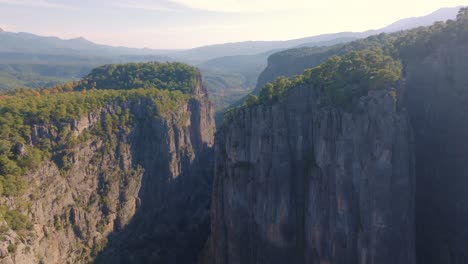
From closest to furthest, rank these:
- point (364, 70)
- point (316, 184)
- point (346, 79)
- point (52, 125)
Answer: point (316, 184) < point (364, 70) < point (346, 79) < point (52, 125)

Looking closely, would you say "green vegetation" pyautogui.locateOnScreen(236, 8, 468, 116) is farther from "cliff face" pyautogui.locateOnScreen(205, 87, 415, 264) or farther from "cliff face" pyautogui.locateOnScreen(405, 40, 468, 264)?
"cliff face" pyautogui.locateOnScreen(405, 40, 468, 264)

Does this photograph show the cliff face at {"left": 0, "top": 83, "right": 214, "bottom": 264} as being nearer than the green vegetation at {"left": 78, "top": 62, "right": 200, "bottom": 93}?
Yes

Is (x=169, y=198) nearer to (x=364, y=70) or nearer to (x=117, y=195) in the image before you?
(x=117, y=195)

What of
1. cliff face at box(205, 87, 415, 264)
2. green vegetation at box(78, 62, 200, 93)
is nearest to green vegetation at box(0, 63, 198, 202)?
green vegetation at box(78, 62, 200, 93)

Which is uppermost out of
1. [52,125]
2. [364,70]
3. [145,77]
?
[364,70]

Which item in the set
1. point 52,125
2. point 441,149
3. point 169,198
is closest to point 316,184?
point 441,149

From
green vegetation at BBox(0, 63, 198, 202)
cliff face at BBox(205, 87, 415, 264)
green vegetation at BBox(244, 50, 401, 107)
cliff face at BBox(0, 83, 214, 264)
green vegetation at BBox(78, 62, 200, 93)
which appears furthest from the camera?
green vegetation at BBox(78, 62, 200, 93)

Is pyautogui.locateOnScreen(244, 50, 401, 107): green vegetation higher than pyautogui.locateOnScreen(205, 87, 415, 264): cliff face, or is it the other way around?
pyautogui.locateOnScreen(244, 50, 401, 107): green vegetation
